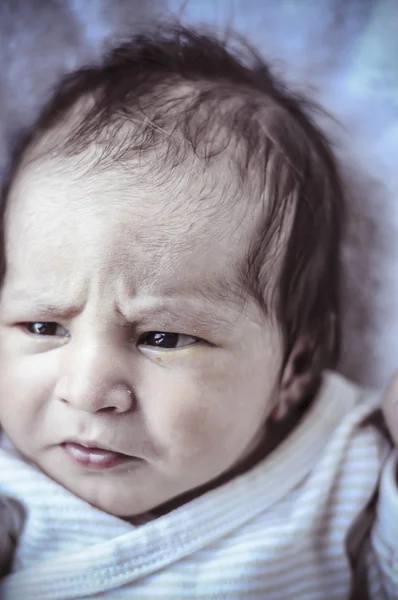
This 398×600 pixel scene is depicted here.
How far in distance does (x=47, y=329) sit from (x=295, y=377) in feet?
0.97

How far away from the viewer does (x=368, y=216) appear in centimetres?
85

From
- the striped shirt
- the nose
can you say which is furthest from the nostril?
the striped shirt

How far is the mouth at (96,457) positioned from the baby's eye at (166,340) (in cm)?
11

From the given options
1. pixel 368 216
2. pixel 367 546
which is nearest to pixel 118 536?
pixel 367 546

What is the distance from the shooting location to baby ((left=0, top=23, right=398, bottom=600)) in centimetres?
62

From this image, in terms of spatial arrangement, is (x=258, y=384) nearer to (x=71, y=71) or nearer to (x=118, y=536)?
(x=118, y=536)

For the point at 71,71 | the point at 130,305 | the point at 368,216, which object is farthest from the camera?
the point at 368,216

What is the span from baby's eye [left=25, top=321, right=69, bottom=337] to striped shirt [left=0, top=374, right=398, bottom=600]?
0.14m

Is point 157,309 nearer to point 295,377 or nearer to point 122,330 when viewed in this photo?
point 122,330

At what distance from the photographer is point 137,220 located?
62 cm

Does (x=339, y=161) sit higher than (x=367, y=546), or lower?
higher

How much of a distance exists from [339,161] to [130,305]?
36cm

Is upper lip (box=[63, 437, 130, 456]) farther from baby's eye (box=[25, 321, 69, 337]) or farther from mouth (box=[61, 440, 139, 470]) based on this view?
baby's eye (box=[25, 321, 69, 337])

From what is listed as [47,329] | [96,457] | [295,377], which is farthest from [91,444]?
[295,377]
